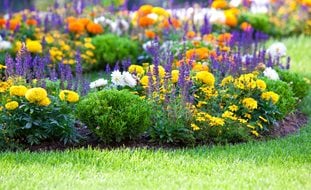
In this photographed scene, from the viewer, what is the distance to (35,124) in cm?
611

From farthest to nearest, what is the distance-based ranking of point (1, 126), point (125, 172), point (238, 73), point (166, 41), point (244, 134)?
point (166, 41) < point (238, 73) < point (244, 134) < point (1, 126) < point (125, 172)

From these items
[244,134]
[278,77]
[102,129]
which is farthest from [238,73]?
[102,129]

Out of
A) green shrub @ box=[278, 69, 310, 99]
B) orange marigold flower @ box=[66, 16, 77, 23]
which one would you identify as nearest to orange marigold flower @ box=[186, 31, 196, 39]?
orange marigold flower @ box=[66, 16, 77, 23]

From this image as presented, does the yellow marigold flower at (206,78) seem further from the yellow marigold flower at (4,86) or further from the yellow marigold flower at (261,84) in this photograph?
the yellow marigold flower at (4,86)

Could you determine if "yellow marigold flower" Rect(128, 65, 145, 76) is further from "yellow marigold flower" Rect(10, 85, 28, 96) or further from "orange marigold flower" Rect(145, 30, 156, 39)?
"orange marigold flower" Rect(145, 30, 156, 39)

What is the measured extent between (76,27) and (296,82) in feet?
12.5

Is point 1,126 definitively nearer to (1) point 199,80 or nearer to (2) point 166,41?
(1) point 199,80

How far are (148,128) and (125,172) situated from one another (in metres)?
1.06

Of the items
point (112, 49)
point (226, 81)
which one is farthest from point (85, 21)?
point (226, 81)

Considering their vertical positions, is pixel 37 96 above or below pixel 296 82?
above

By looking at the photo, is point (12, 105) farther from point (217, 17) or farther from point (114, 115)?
point (217, 17)

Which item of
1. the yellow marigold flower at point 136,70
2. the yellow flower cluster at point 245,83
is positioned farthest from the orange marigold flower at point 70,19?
the yellow flower cluster at point 245,83

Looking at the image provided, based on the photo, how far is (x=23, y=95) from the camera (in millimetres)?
6160

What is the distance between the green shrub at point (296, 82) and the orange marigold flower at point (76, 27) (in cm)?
354
